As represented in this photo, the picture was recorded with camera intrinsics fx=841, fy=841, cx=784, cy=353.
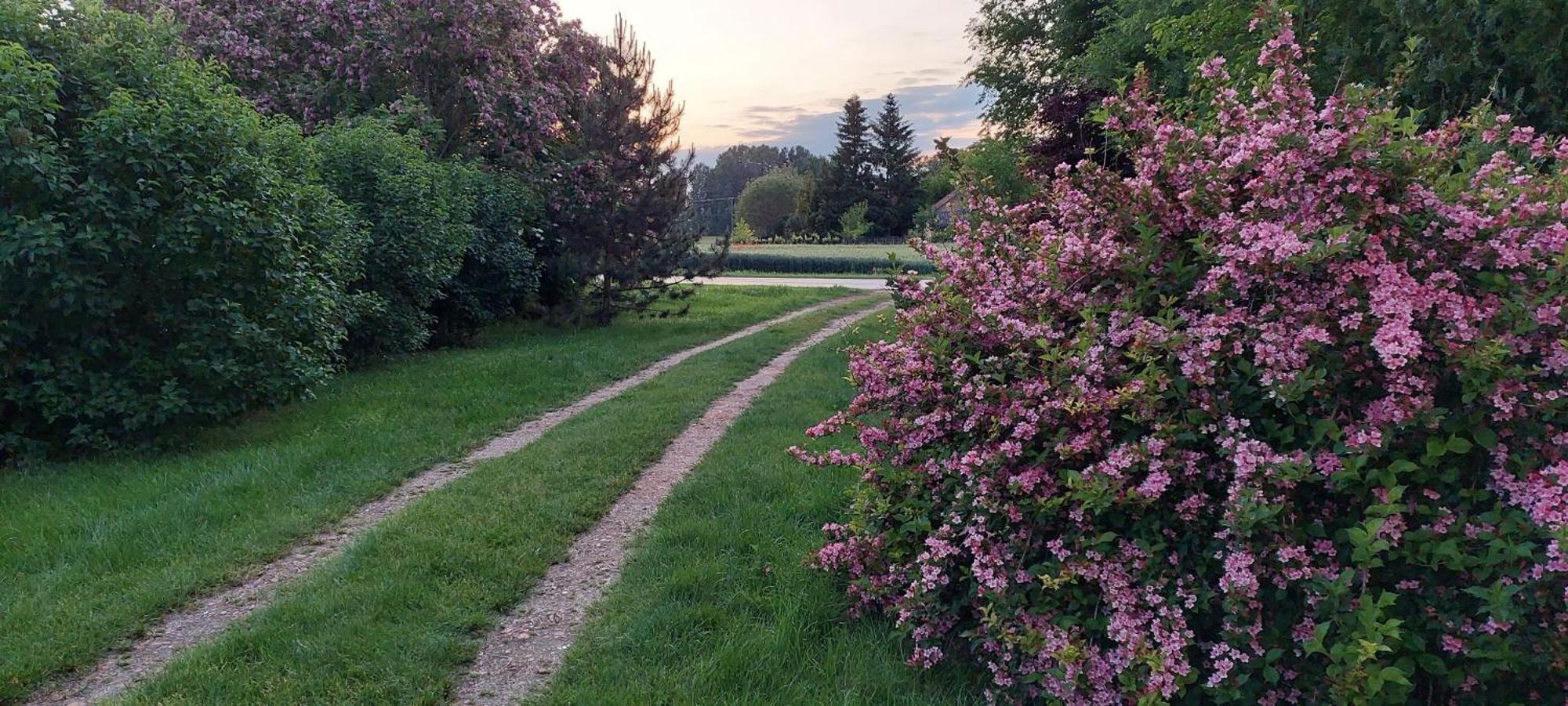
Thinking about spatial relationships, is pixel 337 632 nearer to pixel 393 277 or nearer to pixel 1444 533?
pixel 1444 533

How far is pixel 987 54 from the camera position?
24.1m

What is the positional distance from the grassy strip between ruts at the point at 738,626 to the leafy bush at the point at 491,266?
9192mm

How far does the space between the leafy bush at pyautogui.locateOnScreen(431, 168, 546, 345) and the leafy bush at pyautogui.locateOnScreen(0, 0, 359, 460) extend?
18.0ft

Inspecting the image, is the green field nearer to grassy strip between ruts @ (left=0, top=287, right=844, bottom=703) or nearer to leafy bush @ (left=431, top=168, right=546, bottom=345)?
leafy bush @ (left=431, top=168, right=546, bottom=345)

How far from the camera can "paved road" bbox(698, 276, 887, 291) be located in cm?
2659

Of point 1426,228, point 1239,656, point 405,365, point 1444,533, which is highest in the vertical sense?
point 1426,228

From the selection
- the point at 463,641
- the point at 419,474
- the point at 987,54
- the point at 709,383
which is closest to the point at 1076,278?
the point at 463,641

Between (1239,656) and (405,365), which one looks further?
(405,365)

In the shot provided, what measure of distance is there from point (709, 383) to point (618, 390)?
1019mm

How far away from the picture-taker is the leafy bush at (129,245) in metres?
6.26

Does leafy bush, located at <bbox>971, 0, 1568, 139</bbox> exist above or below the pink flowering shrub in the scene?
above

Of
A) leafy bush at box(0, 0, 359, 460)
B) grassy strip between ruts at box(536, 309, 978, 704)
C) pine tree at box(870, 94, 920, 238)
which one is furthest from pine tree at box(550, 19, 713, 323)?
pine tree at box(870, 94, 920, 238)

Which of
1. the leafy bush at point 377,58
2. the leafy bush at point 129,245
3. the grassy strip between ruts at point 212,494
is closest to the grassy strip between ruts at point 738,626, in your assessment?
the grassy strip between ruts at point 212,494

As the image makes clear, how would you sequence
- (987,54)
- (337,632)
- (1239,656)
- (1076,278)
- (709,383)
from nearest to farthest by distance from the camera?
(1239,656), (1076,278), (337,632), (709,383), (987,54)
